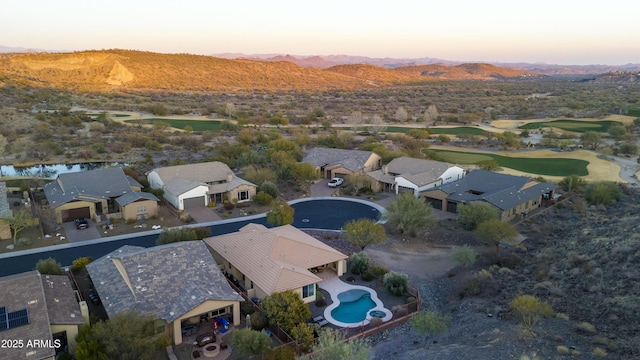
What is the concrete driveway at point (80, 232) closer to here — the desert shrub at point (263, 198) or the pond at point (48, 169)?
the desert shrub at point (263, 198)

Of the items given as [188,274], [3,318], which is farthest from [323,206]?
[3,318]

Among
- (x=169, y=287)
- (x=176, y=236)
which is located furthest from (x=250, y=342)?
(x=176, y=236)

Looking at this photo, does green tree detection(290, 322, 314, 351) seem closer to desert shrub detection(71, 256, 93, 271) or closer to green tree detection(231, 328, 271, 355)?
green tree detection(231, 328, 271, 355)

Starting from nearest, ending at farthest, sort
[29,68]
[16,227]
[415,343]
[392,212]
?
[415,343] < [16,227] < [392,212] < [29,68]

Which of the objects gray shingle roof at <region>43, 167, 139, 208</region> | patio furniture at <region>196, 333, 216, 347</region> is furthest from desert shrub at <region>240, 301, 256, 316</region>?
gray shingle roof at <region>43, 167, 139, 208</region>

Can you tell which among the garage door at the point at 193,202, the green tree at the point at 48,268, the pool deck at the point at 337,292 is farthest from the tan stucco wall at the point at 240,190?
the green tree at the point at 48,268

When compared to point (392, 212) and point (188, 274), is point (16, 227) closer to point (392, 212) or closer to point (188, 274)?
point (188, 274)

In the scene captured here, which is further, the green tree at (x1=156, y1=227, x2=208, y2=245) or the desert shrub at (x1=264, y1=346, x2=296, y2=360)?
the green tree at (x1=156, y1=227, x2=208, y2=245)

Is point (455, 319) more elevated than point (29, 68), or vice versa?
point (29, 68)
